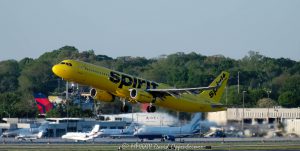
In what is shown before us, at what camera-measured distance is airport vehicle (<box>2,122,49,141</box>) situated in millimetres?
167125

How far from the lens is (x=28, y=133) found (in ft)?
560

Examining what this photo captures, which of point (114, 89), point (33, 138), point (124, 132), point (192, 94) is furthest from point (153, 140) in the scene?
point (114, 89)

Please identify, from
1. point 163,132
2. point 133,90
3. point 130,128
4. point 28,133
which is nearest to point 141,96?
point 133,90

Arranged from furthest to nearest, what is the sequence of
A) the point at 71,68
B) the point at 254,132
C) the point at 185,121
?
the point at 185,121, the point at 254,132, the point at 71,68

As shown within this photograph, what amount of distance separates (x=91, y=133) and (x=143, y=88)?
149ft

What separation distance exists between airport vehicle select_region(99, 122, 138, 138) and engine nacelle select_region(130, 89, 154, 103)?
4621cm

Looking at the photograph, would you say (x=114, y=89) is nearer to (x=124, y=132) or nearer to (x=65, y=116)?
(x=124, y=132)

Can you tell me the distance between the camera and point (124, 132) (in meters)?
164

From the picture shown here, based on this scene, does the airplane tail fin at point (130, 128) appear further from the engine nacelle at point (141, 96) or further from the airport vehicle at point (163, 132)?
the engine nacelle at point (141, 96)

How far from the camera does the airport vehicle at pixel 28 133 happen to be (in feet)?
548

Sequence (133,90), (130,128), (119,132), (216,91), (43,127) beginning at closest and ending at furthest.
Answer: (133,90), (216,91), (130,128), (119,132), (43,127)

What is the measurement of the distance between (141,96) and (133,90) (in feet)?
3.79

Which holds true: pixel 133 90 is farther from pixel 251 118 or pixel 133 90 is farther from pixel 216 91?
pixel 251 118

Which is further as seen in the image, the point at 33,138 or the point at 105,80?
the point at 33,138
